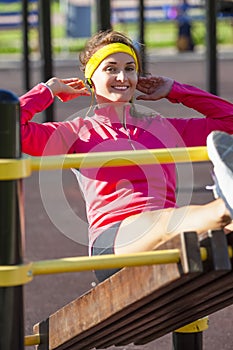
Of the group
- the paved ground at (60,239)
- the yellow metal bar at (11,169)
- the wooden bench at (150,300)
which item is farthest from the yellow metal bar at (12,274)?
the paved ground at (60,239)

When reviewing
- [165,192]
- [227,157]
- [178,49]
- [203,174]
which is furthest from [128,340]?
[178,49]

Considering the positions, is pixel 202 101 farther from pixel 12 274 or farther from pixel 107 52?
pixel 12 274

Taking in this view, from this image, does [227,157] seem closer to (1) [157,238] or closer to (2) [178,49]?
(1) [157,238]

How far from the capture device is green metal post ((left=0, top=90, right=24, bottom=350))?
2877 millimetres

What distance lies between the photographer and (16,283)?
2.91 meters

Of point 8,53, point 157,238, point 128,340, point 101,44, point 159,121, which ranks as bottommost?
point 128,340

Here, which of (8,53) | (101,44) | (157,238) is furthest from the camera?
(8,53)

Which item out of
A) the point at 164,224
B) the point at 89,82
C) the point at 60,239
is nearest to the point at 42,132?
the point at 89,82

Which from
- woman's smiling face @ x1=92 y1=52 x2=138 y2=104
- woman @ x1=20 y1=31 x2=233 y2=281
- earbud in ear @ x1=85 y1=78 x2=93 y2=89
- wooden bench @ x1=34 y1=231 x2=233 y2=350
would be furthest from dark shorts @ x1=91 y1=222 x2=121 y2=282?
earbud in ear @ x1=85 y1=78 x2=93 y2=89

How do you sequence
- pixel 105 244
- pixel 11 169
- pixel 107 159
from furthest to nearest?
1. pixel 105 244
2. pixel 107 159
3. pixel 11 169

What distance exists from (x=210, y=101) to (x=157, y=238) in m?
0.91

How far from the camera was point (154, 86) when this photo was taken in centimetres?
433

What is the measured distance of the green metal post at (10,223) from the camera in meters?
2.88

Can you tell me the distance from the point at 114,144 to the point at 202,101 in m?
0.46
